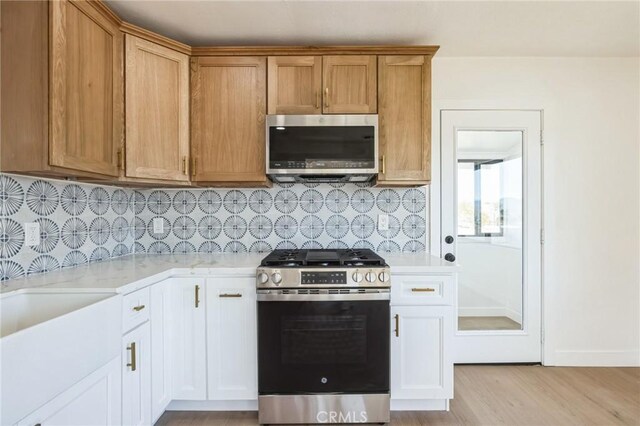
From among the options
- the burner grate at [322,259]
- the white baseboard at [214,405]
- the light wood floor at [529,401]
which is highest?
the burner grate at [322,259]

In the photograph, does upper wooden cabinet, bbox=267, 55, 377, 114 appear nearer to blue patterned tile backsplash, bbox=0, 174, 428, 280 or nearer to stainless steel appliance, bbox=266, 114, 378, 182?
stainless steel appliance, bbox=266, 114, 378, 182

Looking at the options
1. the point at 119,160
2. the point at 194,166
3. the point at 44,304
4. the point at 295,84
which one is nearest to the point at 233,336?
the point at 44,304

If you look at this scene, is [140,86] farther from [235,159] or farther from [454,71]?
[454,71]

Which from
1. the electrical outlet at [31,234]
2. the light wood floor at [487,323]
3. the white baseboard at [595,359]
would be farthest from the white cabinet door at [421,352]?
the electrical outlet at [31,234]

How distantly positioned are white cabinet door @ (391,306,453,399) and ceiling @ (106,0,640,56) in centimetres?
173

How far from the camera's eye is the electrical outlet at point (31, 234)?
1.59 m

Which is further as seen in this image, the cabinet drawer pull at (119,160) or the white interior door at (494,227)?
the white interior door at (494,227)

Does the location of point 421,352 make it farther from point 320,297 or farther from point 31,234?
point 31,234

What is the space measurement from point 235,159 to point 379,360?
151cm

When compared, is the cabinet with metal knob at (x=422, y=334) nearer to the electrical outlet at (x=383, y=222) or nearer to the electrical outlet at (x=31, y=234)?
the electrical outlet at (x=383, y=222)

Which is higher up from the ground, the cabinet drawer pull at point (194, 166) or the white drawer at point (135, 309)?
the cabinet drawer pull at point (194, 166)

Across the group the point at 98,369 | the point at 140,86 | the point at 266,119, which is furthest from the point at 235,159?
the point at 98,369

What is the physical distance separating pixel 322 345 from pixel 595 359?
2.30 meters

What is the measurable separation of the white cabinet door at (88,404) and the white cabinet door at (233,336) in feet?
1.74
